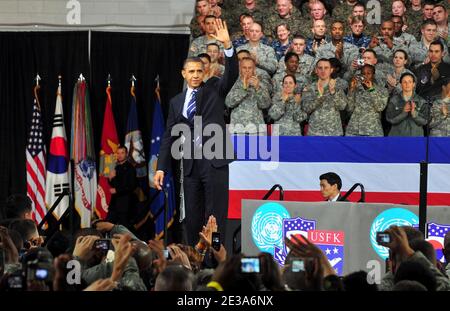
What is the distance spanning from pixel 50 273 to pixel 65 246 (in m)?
2.42

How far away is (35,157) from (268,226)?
612cm

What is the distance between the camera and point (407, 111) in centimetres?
1259

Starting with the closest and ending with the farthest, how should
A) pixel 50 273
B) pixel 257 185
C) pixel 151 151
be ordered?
1. pixel 50 273
2. pixel 257 185
3. pixel 151 151

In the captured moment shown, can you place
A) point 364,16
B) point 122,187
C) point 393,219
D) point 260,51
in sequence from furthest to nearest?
point 122,187, point 364,16, point 260,51, point 393,219

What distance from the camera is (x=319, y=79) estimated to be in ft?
42.0

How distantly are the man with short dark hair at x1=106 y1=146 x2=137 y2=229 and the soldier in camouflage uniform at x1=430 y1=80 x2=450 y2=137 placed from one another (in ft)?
13.3

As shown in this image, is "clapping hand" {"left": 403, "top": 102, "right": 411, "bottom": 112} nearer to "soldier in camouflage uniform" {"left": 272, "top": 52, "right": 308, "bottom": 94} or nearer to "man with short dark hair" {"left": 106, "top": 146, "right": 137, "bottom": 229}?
"soldier in camouflage uniform" {"left": 272, "top": 52, "right": 308, "bottom": 94}

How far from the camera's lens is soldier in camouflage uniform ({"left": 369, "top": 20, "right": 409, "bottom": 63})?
1322 cm

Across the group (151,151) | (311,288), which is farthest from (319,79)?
(311,288)

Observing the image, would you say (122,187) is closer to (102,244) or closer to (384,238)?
(102,244)

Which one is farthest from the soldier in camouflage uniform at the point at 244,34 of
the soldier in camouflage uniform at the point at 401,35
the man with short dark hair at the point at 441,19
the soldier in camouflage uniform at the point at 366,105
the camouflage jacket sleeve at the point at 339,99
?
the man with short dark hair at the point at 441,19

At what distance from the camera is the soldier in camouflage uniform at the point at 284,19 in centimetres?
1338

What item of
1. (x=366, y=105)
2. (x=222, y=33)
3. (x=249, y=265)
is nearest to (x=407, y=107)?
(x=366, y=105)
